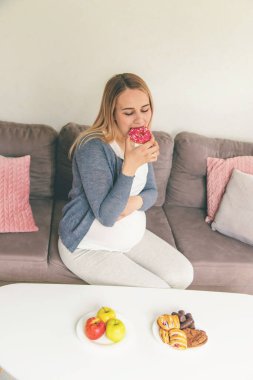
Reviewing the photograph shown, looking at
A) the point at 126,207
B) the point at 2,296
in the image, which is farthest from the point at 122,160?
the point at 2,296

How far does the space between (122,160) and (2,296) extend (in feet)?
2.38

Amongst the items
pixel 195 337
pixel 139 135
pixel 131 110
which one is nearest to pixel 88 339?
pixel 195 337

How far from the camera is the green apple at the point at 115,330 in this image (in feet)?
4.09

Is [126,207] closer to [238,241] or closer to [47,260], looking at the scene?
[47,260]

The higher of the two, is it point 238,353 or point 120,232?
point 120,232

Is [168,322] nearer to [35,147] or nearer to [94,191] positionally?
[94,191]

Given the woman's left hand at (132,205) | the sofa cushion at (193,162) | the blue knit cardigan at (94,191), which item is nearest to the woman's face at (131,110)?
the blue knit cardigan at (94,191)

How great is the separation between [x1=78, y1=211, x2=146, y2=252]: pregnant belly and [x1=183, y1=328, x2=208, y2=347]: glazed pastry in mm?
491

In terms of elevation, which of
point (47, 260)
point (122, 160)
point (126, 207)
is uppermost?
point (122, 160)

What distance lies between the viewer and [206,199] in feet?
7.48

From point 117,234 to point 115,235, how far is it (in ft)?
0.03

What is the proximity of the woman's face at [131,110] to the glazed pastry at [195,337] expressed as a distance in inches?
32.4

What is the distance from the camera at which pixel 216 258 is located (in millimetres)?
1832

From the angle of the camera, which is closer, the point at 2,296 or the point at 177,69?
the point at 2,296
